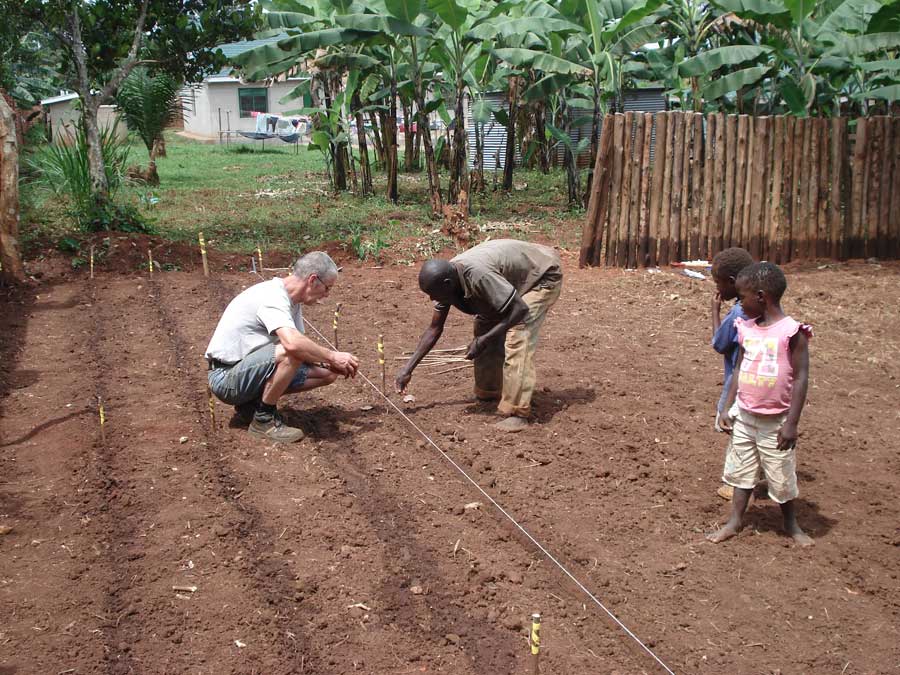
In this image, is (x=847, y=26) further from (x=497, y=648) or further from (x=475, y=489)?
(x=497, y=648)

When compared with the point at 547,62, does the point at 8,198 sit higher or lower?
lower

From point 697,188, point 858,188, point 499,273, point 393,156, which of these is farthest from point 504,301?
point 393,156

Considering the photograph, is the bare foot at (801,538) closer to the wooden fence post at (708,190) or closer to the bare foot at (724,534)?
the bare foot at (724,534)

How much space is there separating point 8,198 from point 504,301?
6.62 m

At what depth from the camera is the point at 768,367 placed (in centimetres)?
384

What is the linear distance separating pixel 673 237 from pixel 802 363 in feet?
21.3

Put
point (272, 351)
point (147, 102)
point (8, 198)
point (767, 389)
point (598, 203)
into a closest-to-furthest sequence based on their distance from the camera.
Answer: point (767, 389) → point (272, 351) → point (8, 198) → point (598, 203) → point (147, 102)

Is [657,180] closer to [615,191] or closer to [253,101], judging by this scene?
[615,191]

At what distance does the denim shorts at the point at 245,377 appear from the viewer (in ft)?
17.0

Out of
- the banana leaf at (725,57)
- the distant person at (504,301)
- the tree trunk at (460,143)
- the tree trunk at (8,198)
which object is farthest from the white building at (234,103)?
the distant person at (504,301)

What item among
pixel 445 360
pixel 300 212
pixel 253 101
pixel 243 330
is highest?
pixel 253 101

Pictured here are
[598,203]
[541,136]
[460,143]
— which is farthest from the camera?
[541,136]

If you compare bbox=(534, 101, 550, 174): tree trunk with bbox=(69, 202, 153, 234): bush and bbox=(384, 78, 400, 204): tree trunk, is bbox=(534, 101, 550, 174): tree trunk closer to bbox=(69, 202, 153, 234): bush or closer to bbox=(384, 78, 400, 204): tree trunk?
bbox=(384, 78, 400, 204): tree trunk

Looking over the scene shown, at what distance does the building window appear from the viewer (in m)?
38.9
